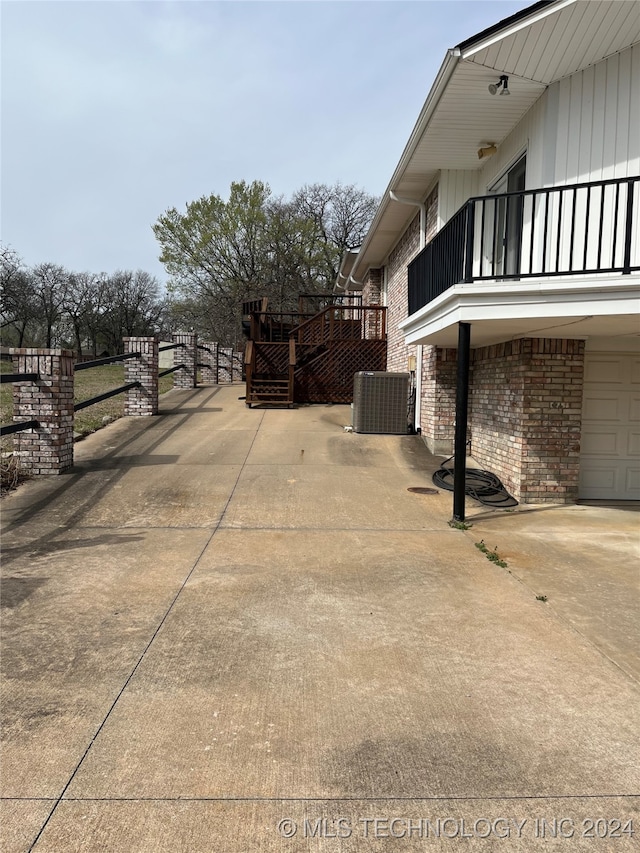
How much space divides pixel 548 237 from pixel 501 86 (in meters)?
1.72

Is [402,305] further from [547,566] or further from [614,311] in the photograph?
[547,566]

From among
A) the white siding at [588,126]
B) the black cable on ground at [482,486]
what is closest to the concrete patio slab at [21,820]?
the black cable on ground at [482,486]

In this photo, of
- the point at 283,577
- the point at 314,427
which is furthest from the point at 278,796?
the point at 314,427

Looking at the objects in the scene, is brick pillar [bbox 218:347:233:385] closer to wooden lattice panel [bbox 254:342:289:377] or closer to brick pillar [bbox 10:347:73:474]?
wooden lattice panel [bbox 254:342:289:377]

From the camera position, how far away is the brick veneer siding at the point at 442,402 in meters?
9.41

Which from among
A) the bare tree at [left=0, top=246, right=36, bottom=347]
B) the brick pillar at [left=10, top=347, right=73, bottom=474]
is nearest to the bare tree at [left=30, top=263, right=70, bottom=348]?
the bare tree at [left=0, top=246, right=36, bottom=347]

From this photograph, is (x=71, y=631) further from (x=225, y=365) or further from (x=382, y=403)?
(x=225, y=365)

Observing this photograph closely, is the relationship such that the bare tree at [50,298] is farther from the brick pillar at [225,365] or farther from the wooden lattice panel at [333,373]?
the wooden lattice panel at [333,373]

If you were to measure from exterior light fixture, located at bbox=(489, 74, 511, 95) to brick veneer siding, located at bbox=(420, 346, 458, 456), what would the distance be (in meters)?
3.88

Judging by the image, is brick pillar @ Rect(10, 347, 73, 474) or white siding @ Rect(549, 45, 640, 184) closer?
white siding @ Rect(549, 45, 640, 184)

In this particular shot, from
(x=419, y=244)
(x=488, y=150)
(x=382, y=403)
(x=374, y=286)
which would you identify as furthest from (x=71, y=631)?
(x=374, y=286)

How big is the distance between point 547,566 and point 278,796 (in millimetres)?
3300

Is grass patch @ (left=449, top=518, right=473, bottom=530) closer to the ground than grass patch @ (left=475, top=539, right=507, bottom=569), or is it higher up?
higher up

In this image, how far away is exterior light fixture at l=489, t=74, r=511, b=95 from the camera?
642cm
